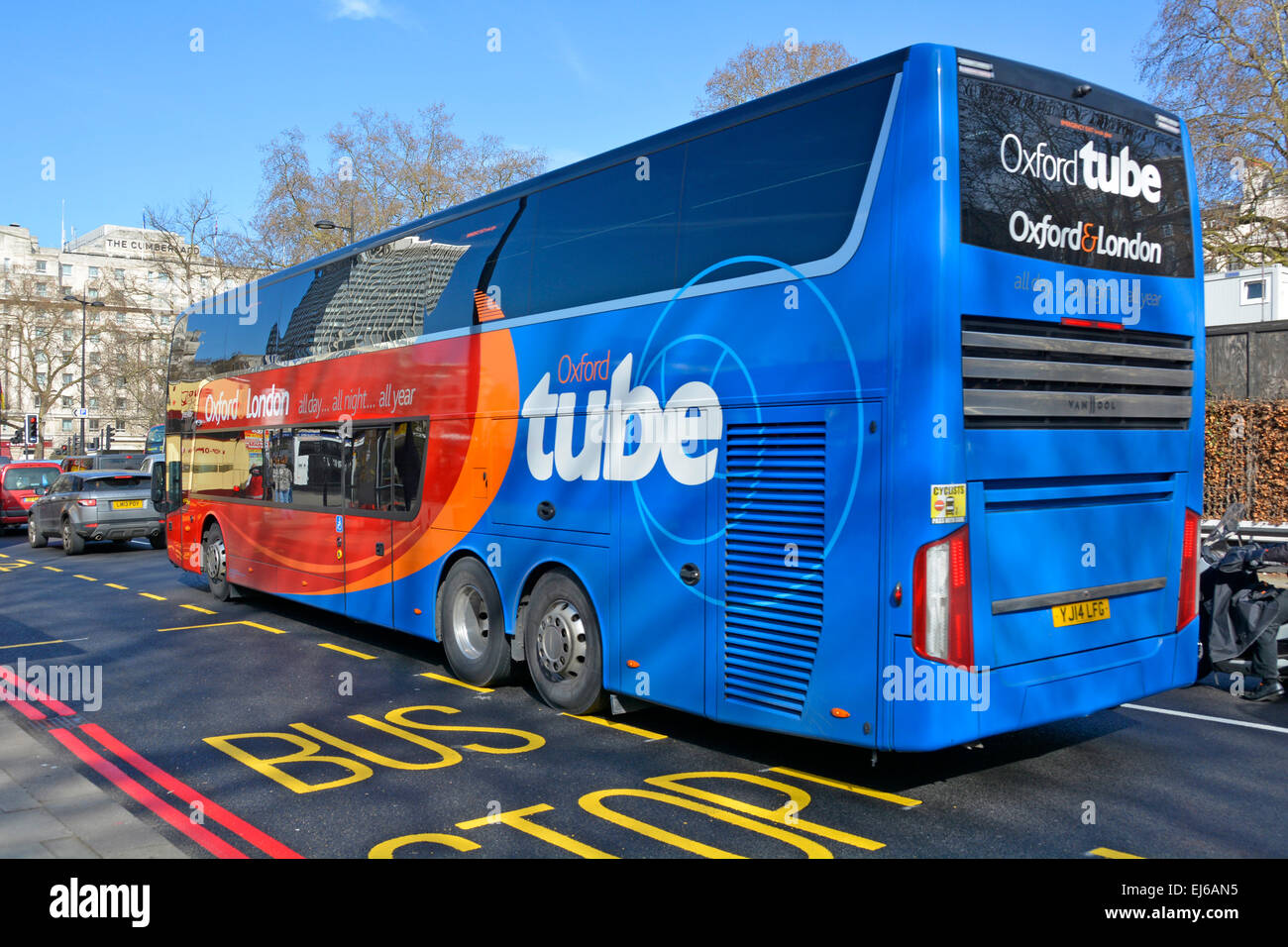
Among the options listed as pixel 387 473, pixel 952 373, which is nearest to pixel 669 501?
pixel 952 373

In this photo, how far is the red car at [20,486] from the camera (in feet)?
91.8

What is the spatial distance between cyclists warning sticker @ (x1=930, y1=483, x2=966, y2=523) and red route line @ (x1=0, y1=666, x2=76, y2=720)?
22.5 ft

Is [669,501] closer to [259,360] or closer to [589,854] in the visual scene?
[589,854]

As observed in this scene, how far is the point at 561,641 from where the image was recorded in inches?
309

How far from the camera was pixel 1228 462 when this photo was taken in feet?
57.1

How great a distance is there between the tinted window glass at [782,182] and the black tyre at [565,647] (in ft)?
8.42

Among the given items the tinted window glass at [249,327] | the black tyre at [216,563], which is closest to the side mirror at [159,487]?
the black tyre at [216,563]

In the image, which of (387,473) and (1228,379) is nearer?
(387,473)

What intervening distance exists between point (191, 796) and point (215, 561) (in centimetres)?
915

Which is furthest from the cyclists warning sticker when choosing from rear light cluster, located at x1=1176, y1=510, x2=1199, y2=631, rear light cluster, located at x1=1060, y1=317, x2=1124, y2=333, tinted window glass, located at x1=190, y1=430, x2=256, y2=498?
tinted window glass, located at x1=190, y1=430, x2=256, y2=498

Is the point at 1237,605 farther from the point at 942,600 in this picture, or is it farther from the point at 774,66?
the point at 774,66

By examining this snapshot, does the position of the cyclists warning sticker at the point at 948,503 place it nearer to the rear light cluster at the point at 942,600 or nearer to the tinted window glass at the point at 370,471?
the rear light cluster at the point at 942,600

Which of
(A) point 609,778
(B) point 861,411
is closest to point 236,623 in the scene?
(A) point 609,778
